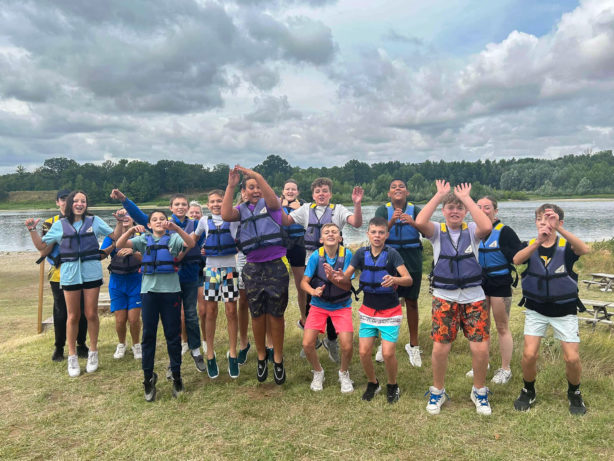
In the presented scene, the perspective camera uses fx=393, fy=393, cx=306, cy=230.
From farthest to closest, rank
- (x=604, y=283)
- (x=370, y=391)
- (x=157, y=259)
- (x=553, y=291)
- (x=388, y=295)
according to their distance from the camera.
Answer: (x=604, y=283)
(x=157, y=259)
(x=370, y=391)
(x=388, y=295)
(x=553, y=291)

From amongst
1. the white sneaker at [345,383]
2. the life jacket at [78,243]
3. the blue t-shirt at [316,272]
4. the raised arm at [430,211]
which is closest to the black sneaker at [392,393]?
the white sneaker at [345,383]

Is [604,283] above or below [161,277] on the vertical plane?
below

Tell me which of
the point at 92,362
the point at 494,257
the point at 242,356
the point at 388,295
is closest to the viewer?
the point at 388,295

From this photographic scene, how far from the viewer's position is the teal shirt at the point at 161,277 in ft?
15.0

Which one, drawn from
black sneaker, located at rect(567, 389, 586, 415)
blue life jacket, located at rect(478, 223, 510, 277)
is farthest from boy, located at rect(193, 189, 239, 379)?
black sneaker, located at rect(567, 389, 586, 415)

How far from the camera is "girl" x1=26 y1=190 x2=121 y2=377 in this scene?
5.33 meters

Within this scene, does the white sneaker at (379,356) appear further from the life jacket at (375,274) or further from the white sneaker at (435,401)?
the life jacket at (375,274)

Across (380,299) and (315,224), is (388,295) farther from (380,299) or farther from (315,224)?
(315,224)

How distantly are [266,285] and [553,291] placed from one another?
3073 mm

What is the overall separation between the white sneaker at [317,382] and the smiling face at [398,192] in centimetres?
249

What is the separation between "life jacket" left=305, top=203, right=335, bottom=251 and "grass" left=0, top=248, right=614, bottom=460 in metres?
1.74

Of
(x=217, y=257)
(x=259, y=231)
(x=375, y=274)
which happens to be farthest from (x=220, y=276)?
(x=375, y=274)

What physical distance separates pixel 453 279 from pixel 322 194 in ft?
6.55

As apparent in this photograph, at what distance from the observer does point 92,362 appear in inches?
216
